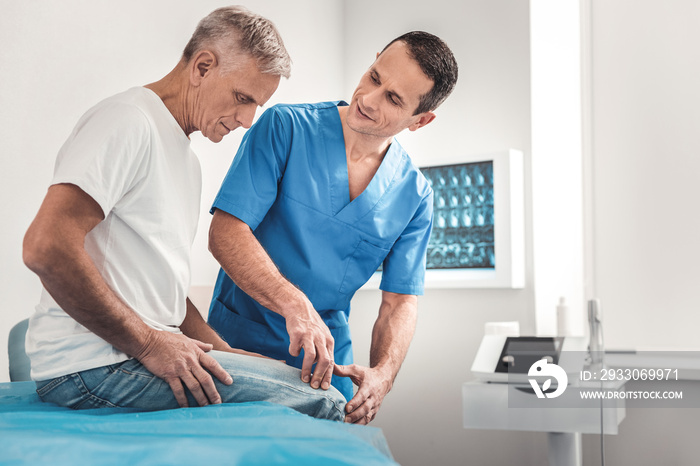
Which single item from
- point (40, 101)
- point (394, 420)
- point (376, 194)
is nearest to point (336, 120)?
point (376, 194)

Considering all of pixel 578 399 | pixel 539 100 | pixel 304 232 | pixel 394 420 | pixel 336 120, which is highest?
pixel 539 100

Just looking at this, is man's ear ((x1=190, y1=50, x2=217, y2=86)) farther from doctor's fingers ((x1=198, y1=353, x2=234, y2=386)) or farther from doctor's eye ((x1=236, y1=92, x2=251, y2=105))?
doctor's fingers ((x1=198, y1=353, x2=234, y2=386))

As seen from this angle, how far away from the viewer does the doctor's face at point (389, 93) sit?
56.3 inches

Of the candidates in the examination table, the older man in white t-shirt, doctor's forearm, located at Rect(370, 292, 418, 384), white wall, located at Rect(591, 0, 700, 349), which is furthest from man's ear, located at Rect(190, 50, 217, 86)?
white wall, located at Rect(591, 0, 700, 349)

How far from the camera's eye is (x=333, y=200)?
148 centimetres

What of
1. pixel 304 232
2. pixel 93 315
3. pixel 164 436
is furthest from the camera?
pixel 304 232

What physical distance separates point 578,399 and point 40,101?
68.9 inches

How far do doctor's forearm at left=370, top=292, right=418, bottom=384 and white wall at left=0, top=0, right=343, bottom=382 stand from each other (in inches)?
33.5

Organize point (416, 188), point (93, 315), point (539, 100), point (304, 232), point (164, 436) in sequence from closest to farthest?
point (164, 436)
point (93, 315)
point (304, 232)
point (416, 188)
point (539, 100)

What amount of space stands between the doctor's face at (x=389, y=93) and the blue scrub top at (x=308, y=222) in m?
0.10

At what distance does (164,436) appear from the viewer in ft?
2.31

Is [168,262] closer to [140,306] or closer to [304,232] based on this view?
[140,306]

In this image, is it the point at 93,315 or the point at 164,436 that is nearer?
the point at 164,436

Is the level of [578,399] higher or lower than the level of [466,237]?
lower
